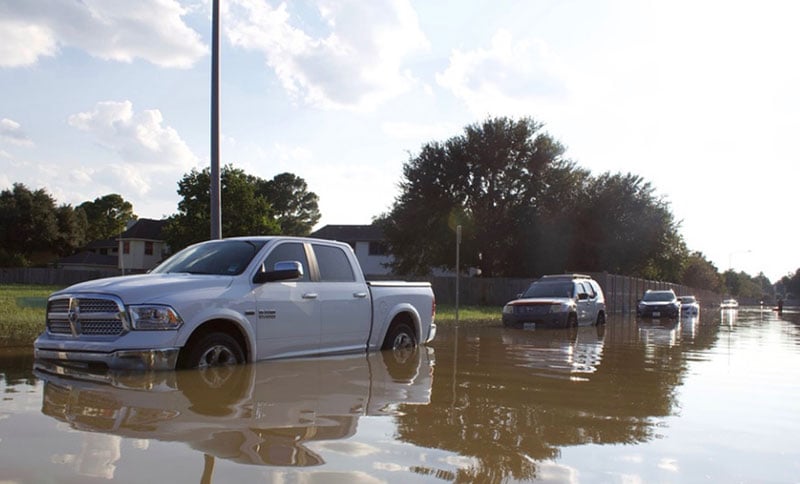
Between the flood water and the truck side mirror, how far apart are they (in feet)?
3.23

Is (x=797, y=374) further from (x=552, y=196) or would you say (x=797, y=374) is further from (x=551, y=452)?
(x=552, y=196)

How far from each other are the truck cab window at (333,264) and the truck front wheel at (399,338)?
1.14 m

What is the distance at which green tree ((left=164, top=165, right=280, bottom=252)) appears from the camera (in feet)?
178

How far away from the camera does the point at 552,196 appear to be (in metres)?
42.8

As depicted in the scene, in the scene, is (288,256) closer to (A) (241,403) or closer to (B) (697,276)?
(A) (241,403)

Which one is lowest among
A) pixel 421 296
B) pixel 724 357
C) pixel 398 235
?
pixel 724 357

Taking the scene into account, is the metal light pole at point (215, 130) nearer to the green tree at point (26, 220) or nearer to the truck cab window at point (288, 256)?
the truck cab window at point (288, 256)

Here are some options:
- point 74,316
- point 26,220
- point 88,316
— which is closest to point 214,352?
point 88,316

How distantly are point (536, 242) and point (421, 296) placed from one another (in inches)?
1249

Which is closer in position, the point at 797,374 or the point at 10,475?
the point at 10,475

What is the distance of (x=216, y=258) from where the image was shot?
879cm

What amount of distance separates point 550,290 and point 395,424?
16.2 metres

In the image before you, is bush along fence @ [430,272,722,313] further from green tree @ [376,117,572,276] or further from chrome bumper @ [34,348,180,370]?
chrome bumper @ [34,348,180,370]

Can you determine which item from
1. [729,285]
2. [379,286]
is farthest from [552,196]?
[729,285]
